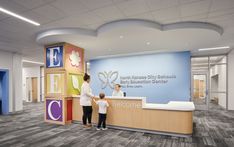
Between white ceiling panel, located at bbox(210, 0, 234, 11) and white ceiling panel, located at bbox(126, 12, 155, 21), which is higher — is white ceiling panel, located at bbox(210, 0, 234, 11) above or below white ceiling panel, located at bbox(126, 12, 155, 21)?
above

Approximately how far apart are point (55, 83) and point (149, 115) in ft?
12.4

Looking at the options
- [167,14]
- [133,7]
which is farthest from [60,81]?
[167,14]

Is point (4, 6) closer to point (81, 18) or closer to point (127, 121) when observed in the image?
point (81, 18)

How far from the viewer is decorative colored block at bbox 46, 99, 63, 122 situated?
5816mm

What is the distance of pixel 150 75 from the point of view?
28.3 feet

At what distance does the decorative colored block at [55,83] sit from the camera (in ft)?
19.3

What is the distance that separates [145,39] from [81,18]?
2509mm

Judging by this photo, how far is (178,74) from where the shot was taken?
800 centimetres

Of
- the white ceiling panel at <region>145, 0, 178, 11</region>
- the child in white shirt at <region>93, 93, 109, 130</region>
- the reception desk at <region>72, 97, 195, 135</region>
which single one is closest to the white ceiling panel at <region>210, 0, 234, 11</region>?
the white ceiling panel at <region>145, 0, 178, 11</region>

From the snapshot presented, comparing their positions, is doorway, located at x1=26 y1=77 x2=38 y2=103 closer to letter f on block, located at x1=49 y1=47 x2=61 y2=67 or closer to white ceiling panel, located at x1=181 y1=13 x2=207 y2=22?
letter f on block, located at x1=49 y1=47 x2=61 y2=67

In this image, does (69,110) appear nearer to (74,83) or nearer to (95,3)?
(74,83)

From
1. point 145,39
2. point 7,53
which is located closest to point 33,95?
point 7,53

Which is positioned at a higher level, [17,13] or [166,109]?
[17,13]

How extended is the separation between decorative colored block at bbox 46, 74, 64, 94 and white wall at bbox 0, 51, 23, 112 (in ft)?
11.6
